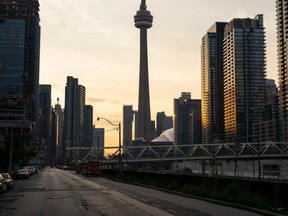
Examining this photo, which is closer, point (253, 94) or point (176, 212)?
point (176, 212)

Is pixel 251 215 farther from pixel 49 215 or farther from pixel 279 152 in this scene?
pixel 279 152

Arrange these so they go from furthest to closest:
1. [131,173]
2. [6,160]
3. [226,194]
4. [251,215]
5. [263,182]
A: [6,160] < [131,173] < [226,194] < [263,182] < [251,215]

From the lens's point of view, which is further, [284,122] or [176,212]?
[284,122]

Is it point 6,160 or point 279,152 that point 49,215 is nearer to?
point 6,160

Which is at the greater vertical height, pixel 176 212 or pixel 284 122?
pixel 284 122

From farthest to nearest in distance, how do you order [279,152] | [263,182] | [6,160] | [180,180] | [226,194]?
[279,152]
[6,160]
[180,180]
[226,194]
[263,182]

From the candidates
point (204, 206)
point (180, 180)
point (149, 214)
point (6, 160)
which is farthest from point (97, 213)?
point (6, 160)

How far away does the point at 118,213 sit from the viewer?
19.8 metres

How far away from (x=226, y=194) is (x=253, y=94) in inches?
6615

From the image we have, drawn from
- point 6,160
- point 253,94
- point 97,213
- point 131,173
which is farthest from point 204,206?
point 253,94

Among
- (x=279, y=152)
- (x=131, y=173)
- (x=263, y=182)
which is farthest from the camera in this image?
(x=279, y=152)

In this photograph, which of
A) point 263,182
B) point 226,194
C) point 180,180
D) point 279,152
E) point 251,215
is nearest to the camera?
point 251,215

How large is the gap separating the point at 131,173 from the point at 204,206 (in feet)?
130

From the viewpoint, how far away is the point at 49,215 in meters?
19.2
